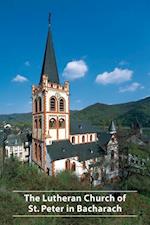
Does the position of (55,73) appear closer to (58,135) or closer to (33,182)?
(58,135)

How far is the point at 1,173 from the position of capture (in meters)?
11.9

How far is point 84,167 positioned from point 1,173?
51.0 ft

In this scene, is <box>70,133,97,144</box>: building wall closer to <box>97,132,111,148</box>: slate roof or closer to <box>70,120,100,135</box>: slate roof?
<box>70,120,100,135</box>: slate roof

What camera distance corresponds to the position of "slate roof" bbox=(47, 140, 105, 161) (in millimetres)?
24295

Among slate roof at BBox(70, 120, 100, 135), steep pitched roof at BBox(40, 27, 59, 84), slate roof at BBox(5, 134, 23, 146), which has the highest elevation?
steep pitched roof at BBox(40, 27, 59, 84)

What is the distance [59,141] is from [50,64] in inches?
407

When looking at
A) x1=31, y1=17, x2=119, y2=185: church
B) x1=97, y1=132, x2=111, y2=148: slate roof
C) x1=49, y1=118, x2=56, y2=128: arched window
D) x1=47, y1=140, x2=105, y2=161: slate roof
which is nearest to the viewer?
x1=47, y1=140, x2=105, y2=161: slate roof

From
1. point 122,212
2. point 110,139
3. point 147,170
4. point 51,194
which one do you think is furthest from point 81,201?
point 110,139

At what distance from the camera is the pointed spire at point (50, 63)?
26703mm

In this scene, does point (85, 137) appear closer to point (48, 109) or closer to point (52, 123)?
point (52, 123)

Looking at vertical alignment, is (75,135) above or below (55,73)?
below

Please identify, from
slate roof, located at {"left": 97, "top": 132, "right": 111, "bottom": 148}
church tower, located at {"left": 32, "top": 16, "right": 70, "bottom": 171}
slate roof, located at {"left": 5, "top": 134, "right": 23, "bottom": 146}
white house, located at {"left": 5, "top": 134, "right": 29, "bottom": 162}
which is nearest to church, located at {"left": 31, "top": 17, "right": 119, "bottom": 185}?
church tower, located at {"left": 32, "top": 16, "right": 70, "bottom": 171}

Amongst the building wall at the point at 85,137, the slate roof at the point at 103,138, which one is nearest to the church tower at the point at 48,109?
the building wall at the point at 85,137

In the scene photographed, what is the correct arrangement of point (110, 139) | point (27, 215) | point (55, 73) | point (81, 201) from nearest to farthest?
1. point (27, 215)
2. point (81, 201)
3. point (55, 73)
4. point (110, 139)
